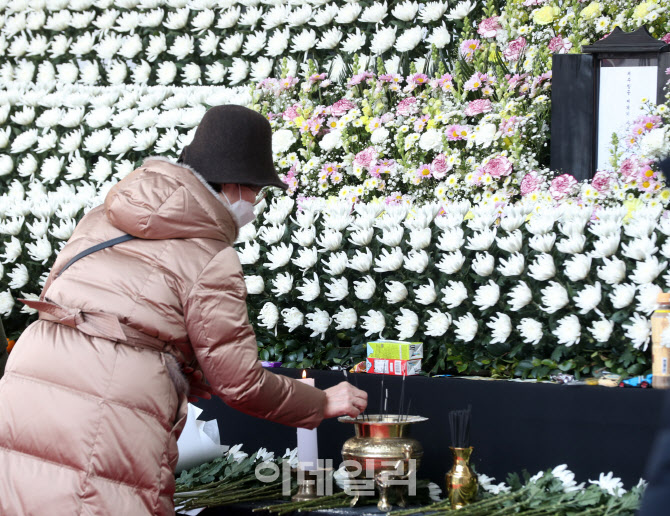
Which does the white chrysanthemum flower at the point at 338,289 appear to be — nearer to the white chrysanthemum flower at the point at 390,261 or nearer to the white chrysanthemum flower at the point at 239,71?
the white chrysanthemum flower at the point at 390,261

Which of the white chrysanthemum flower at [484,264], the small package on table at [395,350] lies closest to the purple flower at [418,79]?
the white chrysanthemum flower at [484,264]

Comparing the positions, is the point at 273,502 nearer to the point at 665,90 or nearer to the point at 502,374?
the point at 502,374

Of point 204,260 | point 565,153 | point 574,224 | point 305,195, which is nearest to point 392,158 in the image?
point 305,195

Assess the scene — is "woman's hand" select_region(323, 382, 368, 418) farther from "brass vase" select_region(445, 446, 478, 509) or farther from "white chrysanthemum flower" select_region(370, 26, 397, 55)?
"white chrysanthemum flower" select_region(370, 26, 397, 55)

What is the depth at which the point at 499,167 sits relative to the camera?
389cm

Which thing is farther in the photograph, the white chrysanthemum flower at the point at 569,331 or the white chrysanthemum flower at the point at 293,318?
the white chrysanthemum flower at the point at 293,318

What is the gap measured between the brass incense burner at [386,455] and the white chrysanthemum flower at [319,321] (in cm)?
79

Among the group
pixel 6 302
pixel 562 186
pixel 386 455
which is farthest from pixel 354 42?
pixel 386 455

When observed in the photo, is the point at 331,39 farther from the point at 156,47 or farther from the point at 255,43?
the point at 156,47

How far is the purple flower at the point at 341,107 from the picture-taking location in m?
4.48

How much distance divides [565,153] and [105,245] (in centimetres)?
226

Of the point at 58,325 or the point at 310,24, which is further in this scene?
the point at 310,24

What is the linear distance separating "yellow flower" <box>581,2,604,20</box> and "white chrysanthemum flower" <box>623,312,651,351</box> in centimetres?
208

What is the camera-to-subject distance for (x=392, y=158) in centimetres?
440
